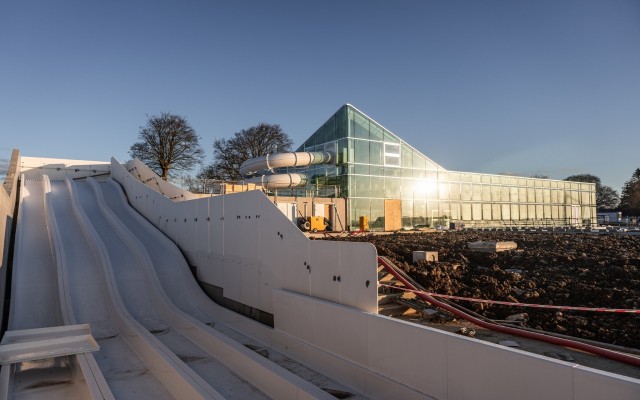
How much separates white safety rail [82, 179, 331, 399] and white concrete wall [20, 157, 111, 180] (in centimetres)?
1441

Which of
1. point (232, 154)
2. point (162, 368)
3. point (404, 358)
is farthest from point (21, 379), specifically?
point (232, 154)

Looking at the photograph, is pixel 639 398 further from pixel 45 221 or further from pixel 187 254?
pixel 45 221

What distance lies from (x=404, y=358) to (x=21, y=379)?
580 centimetres

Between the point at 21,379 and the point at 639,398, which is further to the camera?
the point at 21,379

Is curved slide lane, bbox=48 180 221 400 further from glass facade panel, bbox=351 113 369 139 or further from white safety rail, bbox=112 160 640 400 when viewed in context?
glass facade panel, bbox=351 113 369 139

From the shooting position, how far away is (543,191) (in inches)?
1454

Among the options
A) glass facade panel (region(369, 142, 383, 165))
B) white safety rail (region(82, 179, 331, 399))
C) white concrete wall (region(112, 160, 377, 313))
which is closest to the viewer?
white safety rail (region(82, 179, 331, 399))

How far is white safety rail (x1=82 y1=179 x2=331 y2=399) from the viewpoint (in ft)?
19.2

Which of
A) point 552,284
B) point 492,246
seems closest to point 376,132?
point 492,246

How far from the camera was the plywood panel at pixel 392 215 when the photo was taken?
2758 cm

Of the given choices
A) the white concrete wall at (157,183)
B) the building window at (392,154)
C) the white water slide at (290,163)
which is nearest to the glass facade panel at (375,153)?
the building window at (392,154)

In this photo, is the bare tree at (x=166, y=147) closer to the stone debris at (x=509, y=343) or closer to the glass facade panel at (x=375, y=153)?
the glass facade panel at (x=375, y=153)

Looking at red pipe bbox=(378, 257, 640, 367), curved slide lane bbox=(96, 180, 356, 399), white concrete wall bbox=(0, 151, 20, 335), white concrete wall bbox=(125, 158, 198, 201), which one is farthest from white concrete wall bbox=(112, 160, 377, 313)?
white concrete wall bbox=(0, 151, 20, 335)

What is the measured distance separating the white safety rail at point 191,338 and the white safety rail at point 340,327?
57 cm
